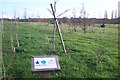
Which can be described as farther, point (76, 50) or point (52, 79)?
point (76, 50)

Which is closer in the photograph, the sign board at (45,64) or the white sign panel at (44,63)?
the sign board at (45,64)

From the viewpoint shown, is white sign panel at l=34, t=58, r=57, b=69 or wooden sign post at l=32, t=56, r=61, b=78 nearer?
wooden sign post at l=32, t=56, r=61, b=78

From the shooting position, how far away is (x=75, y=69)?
11.5 meters

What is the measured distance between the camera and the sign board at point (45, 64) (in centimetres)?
866

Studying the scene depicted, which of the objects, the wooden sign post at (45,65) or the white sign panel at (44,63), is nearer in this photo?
the wooden sign post at (45,65)

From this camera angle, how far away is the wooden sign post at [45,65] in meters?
8.65

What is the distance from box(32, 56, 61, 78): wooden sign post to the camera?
8.65 metres

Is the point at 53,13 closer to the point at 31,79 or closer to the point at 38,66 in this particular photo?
the point at 31,79

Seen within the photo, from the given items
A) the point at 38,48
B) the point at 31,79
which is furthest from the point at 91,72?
the point at 38,48

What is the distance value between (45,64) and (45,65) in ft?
0.16

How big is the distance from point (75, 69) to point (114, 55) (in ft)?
13.1

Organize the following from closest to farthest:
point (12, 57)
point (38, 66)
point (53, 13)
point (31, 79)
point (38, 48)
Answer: point (38, 66) → point (31, 79) → point (12, 57) → point (53, 13) → point (38, 48)

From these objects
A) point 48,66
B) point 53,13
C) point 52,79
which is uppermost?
point 53,13

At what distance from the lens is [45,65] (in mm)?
8844
